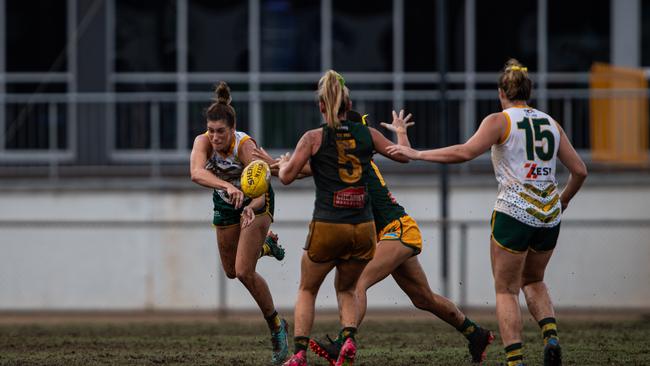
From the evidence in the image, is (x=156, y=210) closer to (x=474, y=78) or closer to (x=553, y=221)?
(x=474, y=78)

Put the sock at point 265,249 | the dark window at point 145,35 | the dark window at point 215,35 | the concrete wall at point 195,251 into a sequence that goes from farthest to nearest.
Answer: the dark window at point 215,35 < the dark window at point 145,35 < the concrete wall at point 195,251 < the sock at point 265,249

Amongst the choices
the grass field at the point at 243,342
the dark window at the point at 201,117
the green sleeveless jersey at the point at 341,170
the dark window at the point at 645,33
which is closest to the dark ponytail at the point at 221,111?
the green sleeveless jersey at the point at 341,170

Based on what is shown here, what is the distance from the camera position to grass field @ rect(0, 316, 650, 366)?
9703 mm

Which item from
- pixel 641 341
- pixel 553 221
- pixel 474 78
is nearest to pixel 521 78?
pixel 553 221

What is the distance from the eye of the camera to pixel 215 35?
63.8 ft

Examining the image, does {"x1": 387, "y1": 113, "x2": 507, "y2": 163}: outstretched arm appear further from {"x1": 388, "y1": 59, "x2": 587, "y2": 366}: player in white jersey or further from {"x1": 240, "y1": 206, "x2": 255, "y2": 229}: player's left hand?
{"x1": 240, "y1": 206, "x2": 255, "y2": 229}: player's left hand

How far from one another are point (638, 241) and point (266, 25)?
7461mm

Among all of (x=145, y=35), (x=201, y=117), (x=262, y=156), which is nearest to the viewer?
(x=262, y=156)

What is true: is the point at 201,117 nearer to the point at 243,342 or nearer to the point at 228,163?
the point at 243,342

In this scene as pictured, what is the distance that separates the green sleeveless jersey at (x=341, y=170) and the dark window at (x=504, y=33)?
11.8m

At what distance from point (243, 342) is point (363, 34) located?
913cm

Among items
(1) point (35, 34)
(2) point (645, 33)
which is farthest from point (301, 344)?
(2) point (645, 33)

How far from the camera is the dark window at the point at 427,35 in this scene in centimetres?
1945

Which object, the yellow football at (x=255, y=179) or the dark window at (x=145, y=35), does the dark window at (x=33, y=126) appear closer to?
the dark window at (x=145, y=35)
